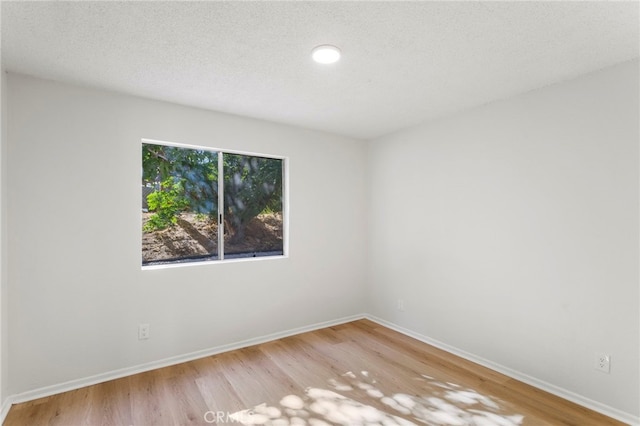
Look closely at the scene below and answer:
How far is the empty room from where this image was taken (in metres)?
1.92

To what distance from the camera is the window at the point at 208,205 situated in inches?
119

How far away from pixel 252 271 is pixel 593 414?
117 inches

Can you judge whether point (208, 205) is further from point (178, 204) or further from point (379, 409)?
point (379, 409)

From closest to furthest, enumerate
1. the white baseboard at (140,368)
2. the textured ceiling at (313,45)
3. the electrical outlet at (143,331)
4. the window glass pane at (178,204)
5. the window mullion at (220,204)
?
the textured ceiling at (313,45)
the white baseboard at (140,368)
the electrical outlet at (143,331)
the window glass pane at (178,204)
the window mullion at (220,204)

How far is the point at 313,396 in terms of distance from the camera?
2.41 m

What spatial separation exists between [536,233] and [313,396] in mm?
2192

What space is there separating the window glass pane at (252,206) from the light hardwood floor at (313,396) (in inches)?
43.7

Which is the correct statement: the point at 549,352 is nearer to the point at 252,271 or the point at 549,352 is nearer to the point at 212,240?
the point at 252,271

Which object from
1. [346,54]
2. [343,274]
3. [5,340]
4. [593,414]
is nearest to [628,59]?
[346,54]

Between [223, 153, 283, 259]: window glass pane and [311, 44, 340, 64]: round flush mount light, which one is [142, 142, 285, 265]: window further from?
[311, 44, 340, 64]: round flush mount light

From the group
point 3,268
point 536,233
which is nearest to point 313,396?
point 536,233

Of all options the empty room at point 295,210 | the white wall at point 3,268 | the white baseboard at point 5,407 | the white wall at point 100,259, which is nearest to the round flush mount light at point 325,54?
the empty room at point 295,210

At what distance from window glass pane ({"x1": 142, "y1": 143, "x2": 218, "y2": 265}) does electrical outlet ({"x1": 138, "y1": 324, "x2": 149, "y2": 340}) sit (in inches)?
21.7

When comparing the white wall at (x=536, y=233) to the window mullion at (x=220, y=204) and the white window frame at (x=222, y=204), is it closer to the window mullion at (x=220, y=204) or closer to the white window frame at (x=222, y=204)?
the white window frame at (x=222, y=204)
